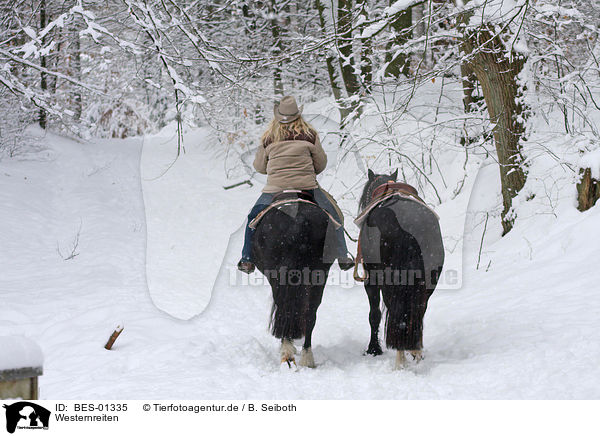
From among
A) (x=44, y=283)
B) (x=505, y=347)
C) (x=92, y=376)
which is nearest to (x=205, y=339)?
(x=92, y=376)

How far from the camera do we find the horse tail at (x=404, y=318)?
4.26 metres

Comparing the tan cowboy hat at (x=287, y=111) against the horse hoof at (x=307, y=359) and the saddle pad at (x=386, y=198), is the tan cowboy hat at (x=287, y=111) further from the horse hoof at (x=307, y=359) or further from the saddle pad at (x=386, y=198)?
the horse hoof at (x=307, y=359)

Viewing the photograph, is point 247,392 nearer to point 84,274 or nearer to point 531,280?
point 531,280

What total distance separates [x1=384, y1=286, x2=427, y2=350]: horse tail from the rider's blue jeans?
0.64m

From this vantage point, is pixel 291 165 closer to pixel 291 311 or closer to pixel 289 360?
pixel 291 311

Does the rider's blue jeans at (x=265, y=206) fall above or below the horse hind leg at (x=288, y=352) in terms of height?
above

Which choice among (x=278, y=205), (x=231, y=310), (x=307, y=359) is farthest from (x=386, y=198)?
(x=231, y=310)

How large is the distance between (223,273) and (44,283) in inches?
107

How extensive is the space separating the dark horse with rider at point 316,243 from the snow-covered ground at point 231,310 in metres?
0.39

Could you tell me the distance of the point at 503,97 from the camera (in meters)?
7.23

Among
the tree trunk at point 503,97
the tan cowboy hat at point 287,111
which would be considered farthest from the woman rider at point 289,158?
the tree trunk at point 503,97

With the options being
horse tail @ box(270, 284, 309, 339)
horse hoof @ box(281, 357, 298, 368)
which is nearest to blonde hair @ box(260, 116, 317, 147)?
horse tail @ box(270, 284, 309, 339)

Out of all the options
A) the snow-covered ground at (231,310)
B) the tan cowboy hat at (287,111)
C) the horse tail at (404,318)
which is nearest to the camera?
the snow-covered ground at (231,310)

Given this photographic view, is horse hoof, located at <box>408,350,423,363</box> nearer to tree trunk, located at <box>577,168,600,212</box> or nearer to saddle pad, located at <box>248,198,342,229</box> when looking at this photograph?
saddle pad, located at <box>248,198,342,229</box>
